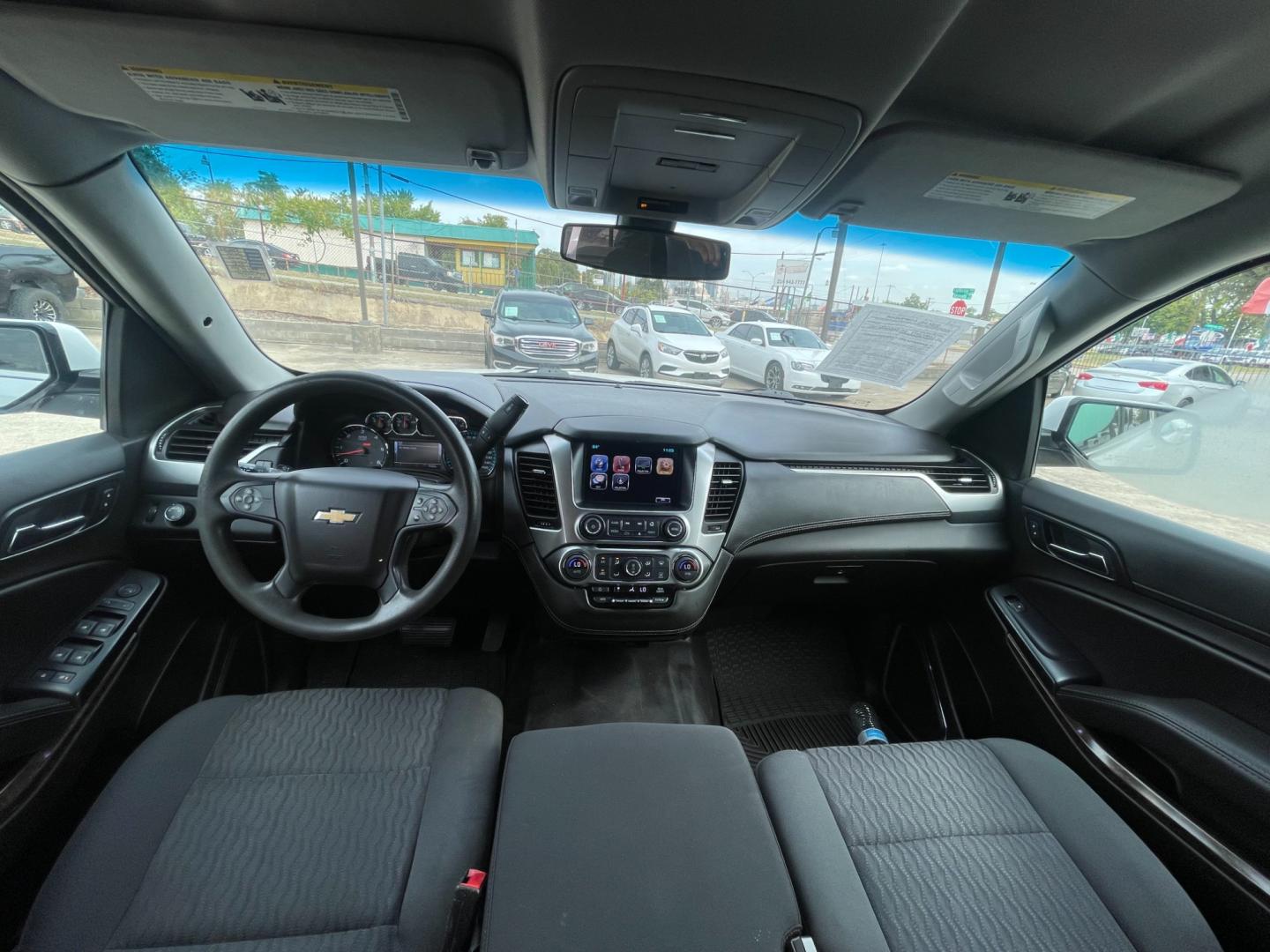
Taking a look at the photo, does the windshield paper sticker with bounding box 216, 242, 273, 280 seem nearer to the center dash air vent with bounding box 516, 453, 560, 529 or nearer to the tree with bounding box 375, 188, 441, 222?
the tree with bounding box 375, 188, 441, 222

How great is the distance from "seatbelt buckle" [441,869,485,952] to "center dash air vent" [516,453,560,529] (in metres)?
1.24

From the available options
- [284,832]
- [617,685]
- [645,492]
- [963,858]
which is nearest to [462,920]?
[284,832]

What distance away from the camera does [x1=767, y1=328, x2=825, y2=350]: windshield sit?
2.43 metres

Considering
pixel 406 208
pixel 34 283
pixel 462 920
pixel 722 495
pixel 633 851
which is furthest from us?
pixel 722 495

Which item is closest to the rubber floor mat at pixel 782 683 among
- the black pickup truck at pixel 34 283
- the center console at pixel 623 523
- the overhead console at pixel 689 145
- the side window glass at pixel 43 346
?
the center console at pixel 623 523

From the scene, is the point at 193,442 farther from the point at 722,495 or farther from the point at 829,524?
the point at 829,524

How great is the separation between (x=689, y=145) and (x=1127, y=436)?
218cm

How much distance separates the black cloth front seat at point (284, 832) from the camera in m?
1.03

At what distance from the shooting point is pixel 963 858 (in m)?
1.24

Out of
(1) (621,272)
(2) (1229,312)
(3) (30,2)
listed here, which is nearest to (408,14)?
(3) (30,2)

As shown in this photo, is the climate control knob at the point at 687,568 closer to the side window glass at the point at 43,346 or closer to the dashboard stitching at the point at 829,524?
the dashboard stitching at the point at 829,524

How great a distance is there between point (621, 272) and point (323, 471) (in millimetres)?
1205

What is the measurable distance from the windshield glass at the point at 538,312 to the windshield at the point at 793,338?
87 cm

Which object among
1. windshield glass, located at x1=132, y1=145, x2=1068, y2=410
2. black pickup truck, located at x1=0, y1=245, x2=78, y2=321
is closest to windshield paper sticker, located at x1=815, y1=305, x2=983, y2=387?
windshield glass, located at x1=132, y1=145, x2=1068, y2=410
